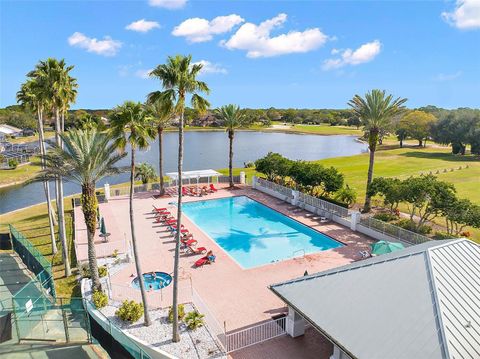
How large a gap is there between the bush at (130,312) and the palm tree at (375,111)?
22.2 metres

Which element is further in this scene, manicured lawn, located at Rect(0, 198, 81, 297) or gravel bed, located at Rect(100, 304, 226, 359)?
manicured lawn, located at Rect(0, 198, 81, 297)

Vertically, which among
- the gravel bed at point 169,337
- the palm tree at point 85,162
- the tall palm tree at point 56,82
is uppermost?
the tall palm tree at point 56,82

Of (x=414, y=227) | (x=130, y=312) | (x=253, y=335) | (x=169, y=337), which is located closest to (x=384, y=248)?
(x=414, y=227)

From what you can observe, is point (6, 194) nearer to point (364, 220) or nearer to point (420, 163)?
point (364, 220)

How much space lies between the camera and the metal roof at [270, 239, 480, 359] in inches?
404

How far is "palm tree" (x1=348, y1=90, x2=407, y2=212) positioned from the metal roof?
1833 cm

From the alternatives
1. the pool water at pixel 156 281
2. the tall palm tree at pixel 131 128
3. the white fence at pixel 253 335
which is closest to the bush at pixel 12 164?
the pool water at pixel 156 281

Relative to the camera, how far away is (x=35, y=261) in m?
21.4

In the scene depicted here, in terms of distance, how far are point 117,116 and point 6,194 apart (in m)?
45.5

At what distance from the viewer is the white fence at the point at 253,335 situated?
1474cm

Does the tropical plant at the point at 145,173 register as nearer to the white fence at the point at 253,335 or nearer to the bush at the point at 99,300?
the bush at the point at 99,300

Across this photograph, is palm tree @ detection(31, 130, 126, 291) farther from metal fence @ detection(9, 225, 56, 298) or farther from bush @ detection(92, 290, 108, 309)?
metal fence @ detection(9, 225, 56, 298)

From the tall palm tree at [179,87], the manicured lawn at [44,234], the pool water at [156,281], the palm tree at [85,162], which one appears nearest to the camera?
the tall palm tree at [179,87]

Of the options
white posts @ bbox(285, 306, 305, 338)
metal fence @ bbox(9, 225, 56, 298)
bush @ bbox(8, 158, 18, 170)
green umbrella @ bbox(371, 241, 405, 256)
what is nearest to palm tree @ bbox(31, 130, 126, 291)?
metal fence @ bbox(9, 225, 56, 298)
